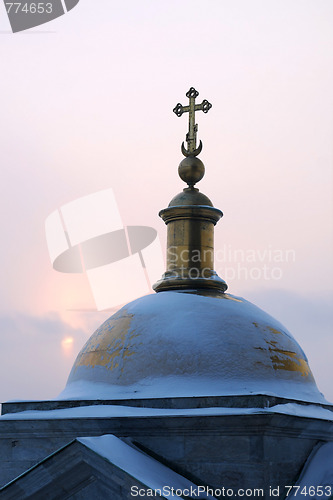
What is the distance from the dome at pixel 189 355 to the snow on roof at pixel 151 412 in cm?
29

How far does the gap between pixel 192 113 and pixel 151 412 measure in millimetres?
6685

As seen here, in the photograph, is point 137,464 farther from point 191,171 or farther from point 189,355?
point 191,171

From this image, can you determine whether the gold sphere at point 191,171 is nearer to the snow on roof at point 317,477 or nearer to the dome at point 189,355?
the dome at point 189,355

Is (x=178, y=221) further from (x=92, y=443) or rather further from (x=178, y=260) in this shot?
(x=92, y=443)

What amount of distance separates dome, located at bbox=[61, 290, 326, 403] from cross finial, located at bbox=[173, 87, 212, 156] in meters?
3.30

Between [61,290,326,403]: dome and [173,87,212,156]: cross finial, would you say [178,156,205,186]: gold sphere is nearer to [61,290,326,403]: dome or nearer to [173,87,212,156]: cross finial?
[173,87,212,156]: cross finial

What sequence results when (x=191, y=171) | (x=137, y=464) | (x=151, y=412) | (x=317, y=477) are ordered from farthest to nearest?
(x=191, y=171)
(x=317, y=477)
(x=151, y=412)
(x=137, y=464)

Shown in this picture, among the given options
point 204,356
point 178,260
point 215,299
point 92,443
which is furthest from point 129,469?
point 178,260

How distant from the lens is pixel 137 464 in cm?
1012

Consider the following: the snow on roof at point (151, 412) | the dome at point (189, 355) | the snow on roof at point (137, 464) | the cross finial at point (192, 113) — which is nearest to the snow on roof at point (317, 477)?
the snow on roof at point (151, 412)

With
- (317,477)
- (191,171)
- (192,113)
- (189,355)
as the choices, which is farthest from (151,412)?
(192,113)

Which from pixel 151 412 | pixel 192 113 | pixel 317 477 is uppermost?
pixel 192 113

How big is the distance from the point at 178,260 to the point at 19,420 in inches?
164

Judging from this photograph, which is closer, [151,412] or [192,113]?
[151,412]
